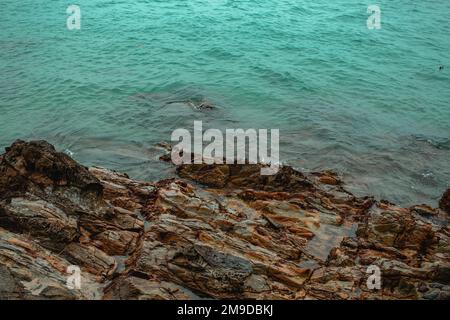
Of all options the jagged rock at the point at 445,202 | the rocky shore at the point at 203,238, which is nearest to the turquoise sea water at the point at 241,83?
the jagged rock at the point at 445,202

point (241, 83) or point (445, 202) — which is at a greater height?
point (241, 83)

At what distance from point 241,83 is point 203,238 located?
1745 centimetres

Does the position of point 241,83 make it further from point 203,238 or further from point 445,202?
point 203,238

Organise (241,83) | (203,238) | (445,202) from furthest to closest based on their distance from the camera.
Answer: (241,83), (445,202), (203,238)

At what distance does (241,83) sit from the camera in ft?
89.8

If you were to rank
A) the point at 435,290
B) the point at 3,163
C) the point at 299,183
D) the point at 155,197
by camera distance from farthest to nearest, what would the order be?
1. the point at 299,183
2. the point at 155,197
3. the point at 3,163
4. the point at 435,290

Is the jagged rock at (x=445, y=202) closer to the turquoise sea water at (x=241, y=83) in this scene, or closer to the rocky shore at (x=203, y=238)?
the rocky shore at (x=203, y=238)

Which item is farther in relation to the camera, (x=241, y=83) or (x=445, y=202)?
(x=241, y=83)

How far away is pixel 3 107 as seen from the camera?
2334cm

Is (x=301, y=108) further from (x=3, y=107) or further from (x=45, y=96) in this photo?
(x=3, y=107)

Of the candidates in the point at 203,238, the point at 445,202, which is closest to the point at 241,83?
the point at 445,202

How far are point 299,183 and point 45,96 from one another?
56.4 feet

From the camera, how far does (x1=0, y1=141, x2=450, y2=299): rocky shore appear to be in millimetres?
10219
